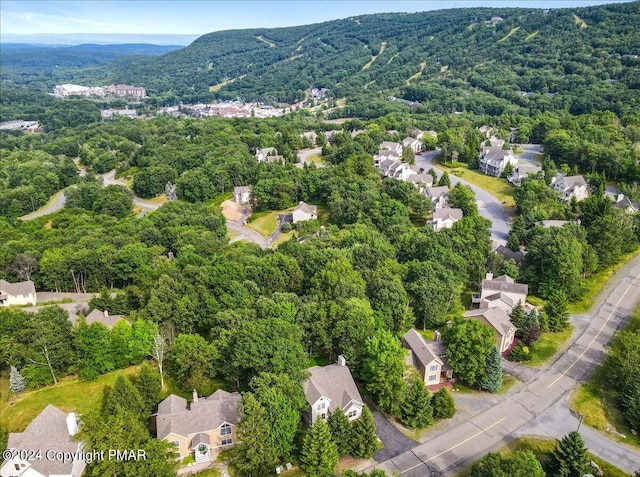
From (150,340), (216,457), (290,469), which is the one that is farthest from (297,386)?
(150,340)

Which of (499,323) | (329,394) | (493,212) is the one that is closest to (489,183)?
(493,212)

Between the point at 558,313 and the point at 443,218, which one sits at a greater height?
the point at 443,218

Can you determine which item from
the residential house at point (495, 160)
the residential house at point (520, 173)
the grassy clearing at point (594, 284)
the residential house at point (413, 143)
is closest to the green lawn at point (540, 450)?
the grassy clearing at point (594, 284)

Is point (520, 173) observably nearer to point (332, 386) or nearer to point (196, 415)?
point (332, 386)

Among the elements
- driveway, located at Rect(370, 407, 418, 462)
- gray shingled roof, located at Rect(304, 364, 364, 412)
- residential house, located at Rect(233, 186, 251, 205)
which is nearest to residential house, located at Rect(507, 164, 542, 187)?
residential house, located at Rect(233, 186, 251, 205)

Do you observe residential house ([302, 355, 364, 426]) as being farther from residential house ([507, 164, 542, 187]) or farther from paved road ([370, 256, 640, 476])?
residential house ([507, 164, 542, 187])

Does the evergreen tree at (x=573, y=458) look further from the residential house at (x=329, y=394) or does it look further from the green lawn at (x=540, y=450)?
the residential house at (x=329, y=394)
